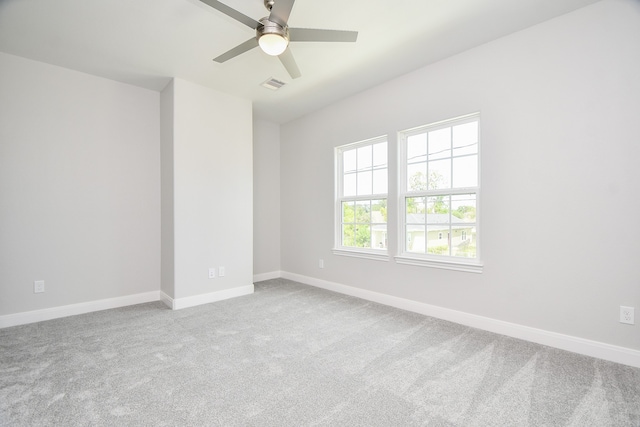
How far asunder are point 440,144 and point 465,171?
43 centimetres

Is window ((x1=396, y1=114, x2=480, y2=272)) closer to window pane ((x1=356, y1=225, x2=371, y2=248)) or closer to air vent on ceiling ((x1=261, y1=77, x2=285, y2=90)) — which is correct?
window pane ((x1=356, y1=225, x2=371, y2=248))

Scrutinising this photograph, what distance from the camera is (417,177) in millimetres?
3449

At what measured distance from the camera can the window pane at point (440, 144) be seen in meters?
3.18

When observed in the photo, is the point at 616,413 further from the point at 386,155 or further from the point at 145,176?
the point at 145,176

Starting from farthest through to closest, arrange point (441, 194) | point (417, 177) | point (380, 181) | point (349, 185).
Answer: point (349, 185), point (380, 181), point (417, 177), point (441, 194)

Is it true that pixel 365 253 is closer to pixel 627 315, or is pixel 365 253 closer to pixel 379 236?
pixel 379 236

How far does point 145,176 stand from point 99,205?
63 cm

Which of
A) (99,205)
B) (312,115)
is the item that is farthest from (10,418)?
(312,115)

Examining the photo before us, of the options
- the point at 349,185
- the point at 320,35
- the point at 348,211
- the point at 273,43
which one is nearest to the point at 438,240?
the point at 348,211

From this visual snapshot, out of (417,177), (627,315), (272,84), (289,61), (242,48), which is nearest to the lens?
(627,315)

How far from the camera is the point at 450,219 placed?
10.3 feet

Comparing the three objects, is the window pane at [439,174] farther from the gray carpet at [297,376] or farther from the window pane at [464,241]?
the gray carpet at [297,376]

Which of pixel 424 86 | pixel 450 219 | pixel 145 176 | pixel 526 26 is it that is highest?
pixel 526 26

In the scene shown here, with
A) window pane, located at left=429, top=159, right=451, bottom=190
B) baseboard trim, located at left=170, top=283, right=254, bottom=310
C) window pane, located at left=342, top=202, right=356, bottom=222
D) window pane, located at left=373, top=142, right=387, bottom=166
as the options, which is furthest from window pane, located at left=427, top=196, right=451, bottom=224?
baseboard trim, located at left=170, top=283, right=254, bottom=310
